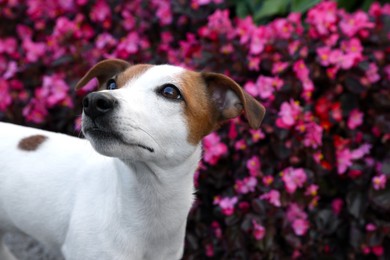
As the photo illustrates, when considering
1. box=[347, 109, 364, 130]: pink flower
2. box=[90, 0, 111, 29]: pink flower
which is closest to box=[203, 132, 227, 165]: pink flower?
box=[347, 109, 364, 130]: pink flower

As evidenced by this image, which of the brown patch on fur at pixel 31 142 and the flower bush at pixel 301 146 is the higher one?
the brown patch on fur at pixel 31 142

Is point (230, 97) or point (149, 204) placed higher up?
point (230, 97)

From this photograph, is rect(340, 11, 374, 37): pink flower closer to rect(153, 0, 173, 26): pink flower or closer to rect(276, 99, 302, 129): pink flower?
rect(276, 99, 302, 129): pink flower

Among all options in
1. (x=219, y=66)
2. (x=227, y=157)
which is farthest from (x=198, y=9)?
(x=227, y=157)

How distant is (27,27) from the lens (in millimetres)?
4605

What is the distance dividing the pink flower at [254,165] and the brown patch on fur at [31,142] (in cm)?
122

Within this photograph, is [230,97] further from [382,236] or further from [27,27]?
[27,27]

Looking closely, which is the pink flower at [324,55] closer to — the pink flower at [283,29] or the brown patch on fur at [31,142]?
the pink flower at [283,29]

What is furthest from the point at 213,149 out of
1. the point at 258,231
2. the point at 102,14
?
the point at 102,14

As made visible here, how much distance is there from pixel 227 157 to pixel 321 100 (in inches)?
27.5

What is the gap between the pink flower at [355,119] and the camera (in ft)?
11.2

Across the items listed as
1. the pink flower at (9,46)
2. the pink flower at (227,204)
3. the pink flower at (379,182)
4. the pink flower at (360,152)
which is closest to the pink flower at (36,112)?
the pink flower at (9,46)

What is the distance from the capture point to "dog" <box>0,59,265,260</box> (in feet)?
7.56

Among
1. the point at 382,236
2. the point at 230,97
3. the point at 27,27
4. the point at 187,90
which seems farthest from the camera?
the point at 27,27
